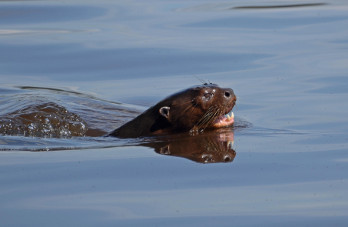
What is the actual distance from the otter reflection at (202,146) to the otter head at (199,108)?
0.47ft

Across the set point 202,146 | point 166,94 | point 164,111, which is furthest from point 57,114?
point 202,146

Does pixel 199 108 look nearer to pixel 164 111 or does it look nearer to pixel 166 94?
pixel 164 111

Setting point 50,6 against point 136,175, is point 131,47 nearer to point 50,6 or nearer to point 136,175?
point 50,6

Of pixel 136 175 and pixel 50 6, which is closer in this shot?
pixel 136 175

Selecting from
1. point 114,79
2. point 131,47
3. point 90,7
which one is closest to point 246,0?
point 90,7

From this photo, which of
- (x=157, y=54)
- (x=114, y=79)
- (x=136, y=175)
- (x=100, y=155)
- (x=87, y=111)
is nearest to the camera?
(x=136, y=175)

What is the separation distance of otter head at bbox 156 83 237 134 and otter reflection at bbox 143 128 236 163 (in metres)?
0.14

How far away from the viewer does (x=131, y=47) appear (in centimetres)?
1353

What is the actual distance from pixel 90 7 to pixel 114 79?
237 inches

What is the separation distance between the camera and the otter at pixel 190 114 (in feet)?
28.2

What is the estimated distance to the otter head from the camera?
8594 millimetres

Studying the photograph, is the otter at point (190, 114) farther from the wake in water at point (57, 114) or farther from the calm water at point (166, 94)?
the wake in water at point (57, 114)

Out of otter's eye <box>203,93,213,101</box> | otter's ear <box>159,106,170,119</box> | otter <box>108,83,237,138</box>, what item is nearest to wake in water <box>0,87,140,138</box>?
otter <box>108,83,237,138</box>

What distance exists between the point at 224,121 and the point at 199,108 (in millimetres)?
258
